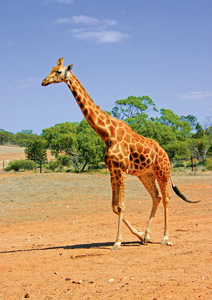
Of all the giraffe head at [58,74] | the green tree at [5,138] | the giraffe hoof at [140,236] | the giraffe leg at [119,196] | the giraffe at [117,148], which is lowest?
the giraffe hoof at [140,236]

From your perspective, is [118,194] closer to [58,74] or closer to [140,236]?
[140,236]

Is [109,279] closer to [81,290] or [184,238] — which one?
[81,290]

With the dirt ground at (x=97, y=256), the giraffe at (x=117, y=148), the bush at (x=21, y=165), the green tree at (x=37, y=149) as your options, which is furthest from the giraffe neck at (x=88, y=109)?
the green tree at (x=37, y=149)

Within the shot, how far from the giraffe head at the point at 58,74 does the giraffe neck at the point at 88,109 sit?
0.13 meters

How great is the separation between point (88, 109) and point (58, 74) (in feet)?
3.30

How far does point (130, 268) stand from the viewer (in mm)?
6742

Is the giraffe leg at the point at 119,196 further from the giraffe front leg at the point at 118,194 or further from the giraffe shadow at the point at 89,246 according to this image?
the giraffe shadow at the point at 89,246

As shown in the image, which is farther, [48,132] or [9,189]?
[48,132]

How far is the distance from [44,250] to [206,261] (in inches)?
142

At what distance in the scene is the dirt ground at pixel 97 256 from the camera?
5.74 metres

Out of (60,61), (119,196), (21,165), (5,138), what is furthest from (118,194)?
(5,138)

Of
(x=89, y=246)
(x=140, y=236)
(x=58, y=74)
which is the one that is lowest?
(x=89, y=246)

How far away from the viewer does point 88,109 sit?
8.56 meters

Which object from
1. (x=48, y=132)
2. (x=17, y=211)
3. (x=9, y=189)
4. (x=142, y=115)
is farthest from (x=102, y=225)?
(x=142, y=115)
